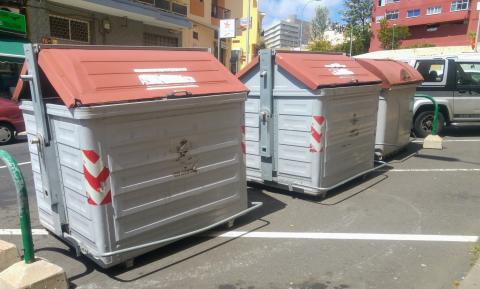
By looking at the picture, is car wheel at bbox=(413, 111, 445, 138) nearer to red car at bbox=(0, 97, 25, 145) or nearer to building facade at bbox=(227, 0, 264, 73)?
red car at bbox=(0, 97, 25, 145)

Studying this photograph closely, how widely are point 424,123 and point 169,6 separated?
48.2ft

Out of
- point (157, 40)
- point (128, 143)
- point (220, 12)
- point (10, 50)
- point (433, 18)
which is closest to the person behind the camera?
point (128, 143)

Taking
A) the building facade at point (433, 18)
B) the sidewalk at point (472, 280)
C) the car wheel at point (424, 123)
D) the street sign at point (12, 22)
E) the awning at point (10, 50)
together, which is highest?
the building facade at point (433, 18)

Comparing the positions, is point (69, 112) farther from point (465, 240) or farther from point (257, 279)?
point (465, 240)

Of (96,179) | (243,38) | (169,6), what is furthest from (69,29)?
(243,38)

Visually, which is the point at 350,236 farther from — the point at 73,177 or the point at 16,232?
the point at 16,232

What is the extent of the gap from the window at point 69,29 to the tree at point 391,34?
175 ft

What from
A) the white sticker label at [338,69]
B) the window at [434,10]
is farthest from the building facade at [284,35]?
the white sticker label at [338,69]

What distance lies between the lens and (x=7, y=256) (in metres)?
3.52

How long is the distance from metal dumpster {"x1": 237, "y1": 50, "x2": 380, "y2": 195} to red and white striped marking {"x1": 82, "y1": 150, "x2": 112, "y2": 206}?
9.44 ft

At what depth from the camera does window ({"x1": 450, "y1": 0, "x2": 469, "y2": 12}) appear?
55875 mm

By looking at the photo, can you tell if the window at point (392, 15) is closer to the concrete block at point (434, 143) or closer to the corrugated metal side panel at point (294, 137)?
the concrete block at point (434, 143)

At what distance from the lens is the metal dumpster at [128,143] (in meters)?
3.37

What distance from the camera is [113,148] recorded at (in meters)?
3.42
